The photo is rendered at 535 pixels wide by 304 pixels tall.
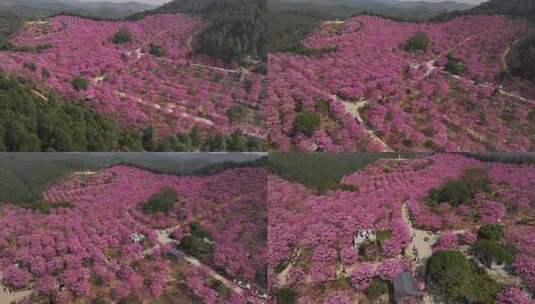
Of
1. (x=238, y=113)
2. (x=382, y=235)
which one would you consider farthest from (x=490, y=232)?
(x=238, y=113)

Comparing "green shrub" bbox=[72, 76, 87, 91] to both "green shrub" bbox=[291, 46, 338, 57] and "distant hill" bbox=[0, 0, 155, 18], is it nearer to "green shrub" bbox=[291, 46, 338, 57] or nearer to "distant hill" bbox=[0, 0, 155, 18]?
"distant hill" bbox=[0, 0, 155, 18]

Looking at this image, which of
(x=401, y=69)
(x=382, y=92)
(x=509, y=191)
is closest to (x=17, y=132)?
(x=382, y=92)

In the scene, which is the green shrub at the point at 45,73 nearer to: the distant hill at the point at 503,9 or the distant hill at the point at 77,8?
the distant hill at the point at 77,8

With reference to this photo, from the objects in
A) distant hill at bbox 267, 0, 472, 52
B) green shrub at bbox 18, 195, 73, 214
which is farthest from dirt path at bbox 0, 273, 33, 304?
distant hill at bbox 267, 0, 472, 52

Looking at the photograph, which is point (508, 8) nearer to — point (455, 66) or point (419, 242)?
point (455, 66)

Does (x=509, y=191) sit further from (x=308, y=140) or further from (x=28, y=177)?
(x=28, y=177)
